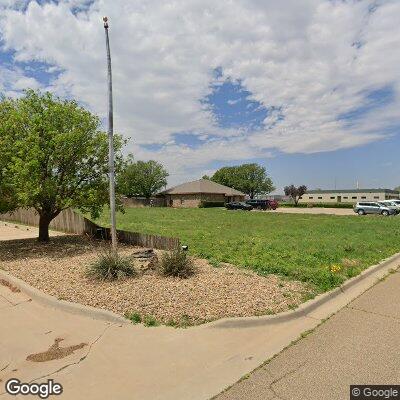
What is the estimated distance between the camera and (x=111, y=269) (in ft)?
25.3

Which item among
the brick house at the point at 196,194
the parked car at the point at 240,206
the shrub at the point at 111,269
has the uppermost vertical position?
the brick house at the point at 196,194

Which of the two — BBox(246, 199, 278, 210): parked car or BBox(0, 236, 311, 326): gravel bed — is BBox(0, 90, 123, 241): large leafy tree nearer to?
BBox(0, 236, 311, 326): gravel bed

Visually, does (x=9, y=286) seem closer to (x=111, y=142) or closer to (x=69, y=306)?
(x=69, y=306)

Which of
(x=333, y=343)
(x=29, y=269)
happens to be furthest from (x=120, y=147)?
(x=333, y=343)

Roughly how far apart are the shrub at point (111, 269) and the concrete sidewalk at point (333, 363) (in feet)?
13.7

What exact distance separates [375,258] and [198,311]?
7.06 metres

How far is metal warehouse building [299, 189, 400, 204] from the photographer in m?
97.6

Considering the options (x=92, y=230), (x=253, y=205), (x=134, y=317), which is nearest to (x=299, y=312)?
(x=134, y=317)

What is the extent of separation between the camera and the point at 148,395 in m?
3.74

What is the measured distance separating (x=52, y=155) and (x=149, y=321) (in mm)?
7637

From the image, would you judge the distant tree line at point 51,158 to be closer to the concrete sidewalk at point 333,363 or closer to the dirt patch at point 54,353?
the dirt patch at point 54,353

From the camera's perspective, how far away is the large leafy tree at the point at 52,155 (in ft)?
34.4

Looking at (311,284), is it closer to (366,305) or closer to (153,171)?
(366,305)

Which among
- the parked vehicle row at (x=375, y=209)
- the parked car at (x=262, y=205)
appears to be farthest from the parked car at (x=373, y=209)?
the parked car at (x=262, y=205)
